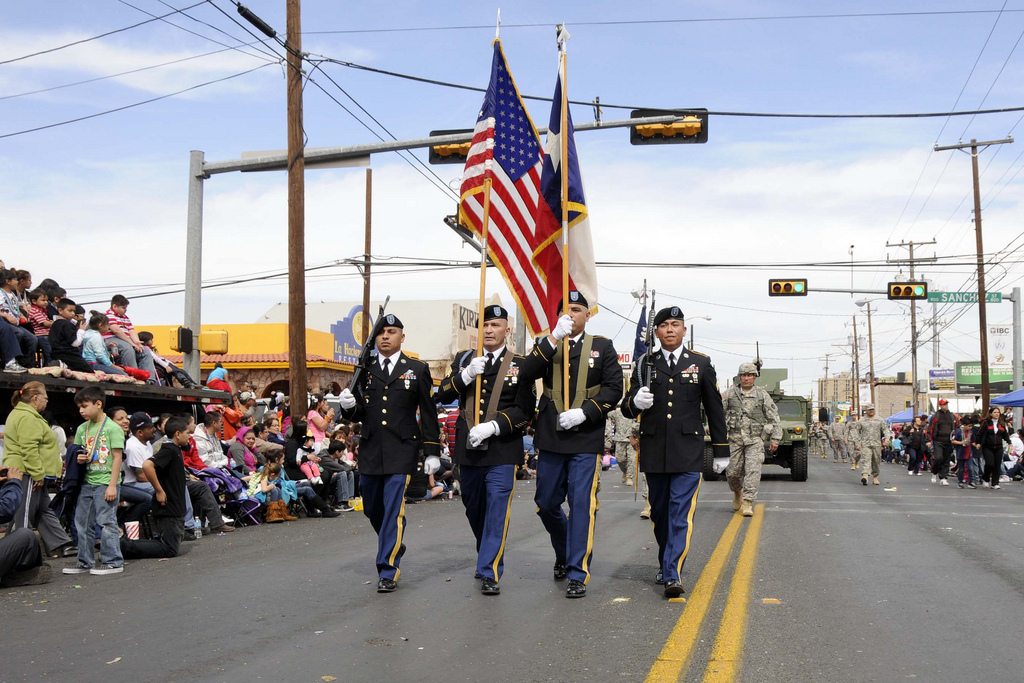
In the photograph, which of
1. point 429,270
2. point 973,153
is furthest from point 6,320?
point 973,153

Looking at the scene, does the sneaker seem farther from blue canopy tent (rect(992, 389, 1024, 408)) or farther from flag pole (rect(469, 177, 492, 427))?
blue canopy tent (rect(992, 389, 1024, 408))

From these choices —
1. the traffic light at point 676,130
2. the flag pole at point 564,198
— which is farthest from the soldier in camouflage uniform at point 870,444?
the flag pole at point 564,198

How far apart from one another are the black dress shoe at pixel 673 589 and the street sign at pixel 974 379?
7180 cm

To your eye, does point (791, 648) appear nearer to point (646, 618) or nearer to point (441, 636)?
point (646, 618)

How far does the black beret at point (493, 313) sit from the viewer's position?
7.82m

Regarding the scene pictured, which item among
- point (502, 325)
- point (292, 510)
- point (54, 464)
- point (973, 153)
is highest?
point (973, 153)

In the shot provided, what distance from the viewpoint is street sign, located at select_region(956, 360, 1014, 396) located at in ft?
236

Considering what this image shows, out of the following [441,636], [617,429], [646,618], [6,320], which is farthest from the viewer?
[617,429]

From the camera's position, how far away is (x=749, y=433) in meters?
14.0

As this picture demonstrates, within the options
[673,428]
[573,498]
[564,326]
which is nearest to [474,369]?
[564,326]

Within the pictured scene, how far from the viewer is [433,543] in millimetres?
→ 10547

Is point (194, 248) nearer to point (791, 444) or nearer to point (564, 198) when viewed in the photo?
point (564, 198)

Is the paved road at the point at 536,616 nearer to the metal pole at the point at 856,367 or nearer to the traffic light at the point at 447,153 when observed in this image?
the traffic light at the point at 447,153

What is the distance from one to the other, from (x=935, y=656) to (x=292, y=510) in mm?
10412
